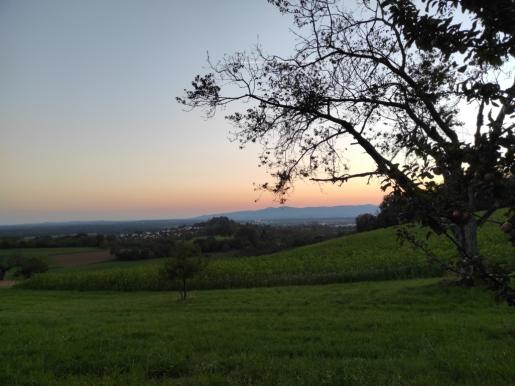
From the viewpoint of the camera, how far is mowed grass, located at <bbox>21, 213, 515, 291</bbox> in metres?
27.4

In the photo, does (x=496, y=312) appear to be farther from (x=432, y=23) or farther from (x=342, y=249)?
(x=342, y=249)

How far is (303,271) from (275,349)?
23282 millimetres

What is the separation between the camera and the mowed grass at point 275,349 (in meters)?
6.52

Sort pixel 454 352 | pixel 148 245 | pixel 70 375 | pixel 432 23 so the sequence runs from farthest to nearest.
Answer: pixel 148 245 < pixel 454 352 < pixel 70 375 < pixel 432 23

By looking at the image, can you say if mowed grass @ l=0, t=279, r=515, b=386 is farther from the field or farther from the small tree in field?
the small tree in field

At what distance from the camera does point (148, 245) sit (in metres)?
63.4

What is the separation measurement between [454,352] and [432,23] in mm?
5994

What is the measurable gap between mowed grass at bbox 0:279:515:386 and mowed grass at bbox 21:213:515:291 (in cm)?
1424

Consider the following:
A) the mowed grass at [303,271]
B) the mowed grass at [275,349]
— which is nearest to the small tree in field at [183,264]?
the mowed grass at [303,271]

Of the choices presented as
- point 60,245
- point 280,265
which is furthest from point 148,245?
point 280,265

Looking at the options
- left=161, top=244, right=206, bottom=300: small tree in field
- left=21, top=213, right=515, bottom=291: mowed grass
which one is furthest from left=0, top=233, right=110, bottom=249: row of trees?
left=161, top=244, right=206, bottom=300: small tree in field

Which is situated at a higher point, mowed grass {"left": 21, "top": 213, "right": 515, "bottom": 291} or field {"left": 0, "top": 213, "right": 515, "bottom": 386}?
field {"left": 0, "top": 213, "right": 515, "bottom": 386}

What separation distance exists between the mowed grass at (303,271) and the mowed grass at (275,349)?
561 inches

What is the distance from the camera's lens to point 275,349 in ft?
27.3
